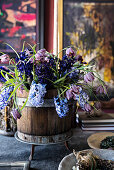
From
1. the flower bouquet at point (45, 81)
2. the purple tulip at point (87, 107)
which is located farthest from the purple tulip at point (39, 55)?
the purple tulip at point (87, 107)

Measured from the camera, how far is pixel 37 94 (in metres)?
0.76

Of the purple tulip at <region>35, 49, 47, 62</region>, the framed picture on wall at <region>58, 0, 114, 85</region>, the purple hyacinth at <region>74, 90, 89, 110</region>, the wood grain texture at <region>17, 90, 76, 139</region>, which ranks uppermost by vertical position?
the framed picture on wall at <region>58, 0, 114, 85</region>

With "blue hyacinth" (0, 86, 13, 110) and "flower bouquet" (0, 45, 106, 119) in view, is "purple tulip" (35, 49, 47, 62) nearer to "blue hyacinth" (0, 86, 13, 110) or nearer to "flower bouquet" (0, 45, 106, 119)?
"flower bouquet" (0, 45, 106, 119)

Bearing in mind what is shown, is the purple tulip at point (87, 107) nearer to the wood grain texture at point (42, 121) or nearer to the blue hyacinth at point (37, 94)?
the wood grain texture at point (42, 121)

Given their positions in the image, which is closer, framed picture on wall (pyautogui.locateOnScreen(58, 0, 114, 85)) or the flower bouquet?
the flower bouquet

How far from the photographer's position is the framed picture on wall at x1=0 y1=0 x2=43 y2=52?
212cm

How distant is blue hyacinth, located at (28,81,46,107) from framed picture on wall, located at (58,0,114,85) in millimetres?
1419

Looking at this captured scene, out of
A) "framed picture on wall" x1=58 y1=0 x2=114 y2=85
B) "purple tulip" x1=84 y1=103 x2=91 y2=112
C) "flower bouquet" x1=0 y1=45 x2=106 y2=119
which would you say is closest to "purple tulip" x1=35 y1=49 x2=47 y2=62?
"flower bouquet" x1=0 y1=45 x2=106 y2=119

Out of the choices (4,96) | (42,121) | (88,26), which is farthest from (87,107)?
(88,26)

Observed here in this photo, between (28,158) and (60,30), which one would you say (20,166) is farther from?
(60,30)

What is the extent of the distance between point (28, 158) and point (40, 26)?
1623mm

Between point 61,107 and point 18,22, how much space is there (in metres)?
1.60

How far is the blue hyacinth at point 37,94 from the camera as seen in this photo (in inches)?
29.9

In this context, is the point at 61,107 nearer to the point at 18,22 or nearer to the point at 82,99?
the point at 82,99
